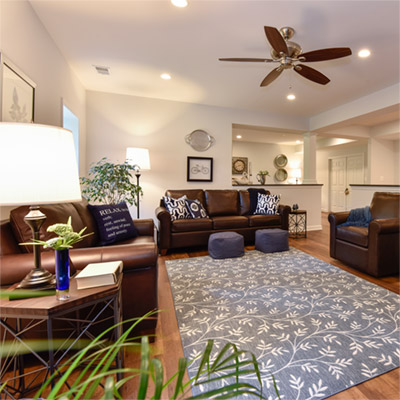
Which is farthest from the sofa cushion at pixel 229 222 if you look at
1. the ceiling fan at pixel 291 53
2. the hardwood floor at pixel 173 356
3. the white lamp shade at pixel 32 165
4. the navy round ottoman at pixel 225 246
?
the white lamp shade at pixel 32 165

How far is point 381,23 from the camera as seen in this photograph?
2.30 meters

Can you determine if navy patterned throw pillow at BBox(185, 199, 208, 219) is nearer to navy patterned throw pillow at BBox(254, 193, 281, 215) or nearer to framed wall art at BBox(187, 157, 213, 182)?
framed wall art at BBox(187, 157, 213, 182)

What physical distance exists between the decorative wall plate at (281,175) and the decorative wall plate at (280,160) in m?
0.18

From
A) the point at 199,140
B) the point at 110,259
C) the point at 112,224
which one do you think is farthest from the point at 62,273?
the point at 199,140

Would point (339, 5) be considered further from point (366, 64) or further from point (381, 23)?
point (366, 64)

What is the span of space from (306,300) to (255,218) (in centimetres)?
202

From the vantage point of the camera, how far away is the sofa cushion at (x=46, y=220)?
147cm

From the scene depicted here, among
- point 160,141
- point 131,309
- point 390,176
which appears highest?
point 160,141

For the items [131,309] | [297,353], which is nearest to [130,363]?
[131,309]

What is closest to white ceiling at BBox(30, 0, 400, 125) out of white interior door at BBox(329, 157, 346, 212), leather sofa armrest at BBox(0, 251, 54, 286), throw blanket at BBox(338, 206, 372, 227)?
throw blanket at BBox(338, 206, 372, 227)

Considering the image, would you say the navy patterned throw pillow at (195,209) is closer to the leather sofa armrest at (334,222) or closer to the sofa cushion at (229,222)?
the sofa cushion at (229,222)

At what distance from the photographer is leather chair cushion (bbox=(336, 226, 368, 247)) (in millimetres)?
2682

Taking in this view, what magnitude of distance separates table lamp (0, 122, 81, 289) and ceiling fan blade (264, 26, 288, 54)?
1.82 meters

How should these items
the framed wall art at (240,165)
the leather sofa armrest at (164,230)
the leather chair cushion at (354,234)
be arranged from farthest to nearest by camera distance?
the framed wall art at (240,165)
the leather sofa armrest at (164,230)
the leather chair cushion at (354,234)
